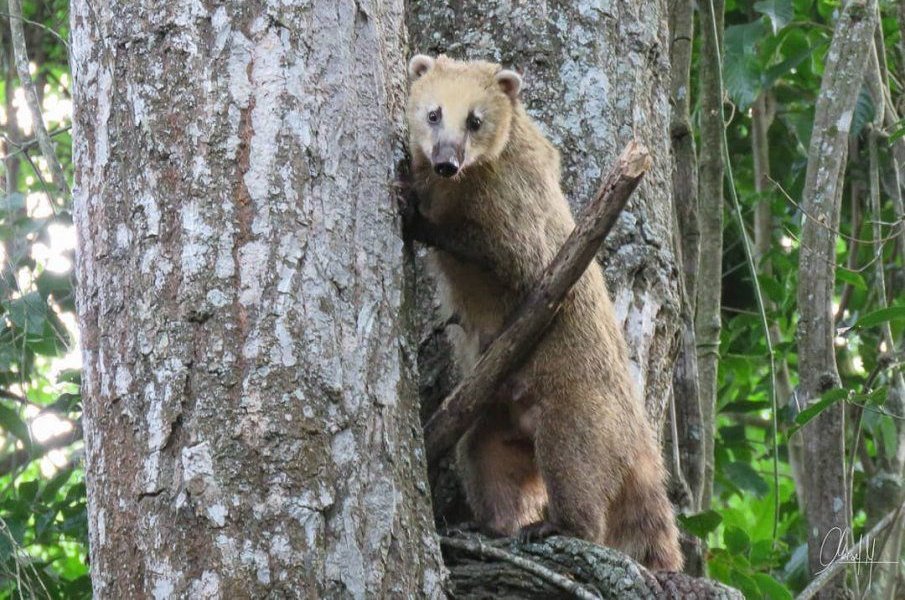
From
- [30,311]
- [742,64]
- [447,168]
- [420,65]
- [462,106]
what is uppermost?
[742,64]

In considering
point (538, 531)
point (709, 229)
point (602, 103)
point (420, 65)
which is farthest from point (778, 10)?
point (538, 531)

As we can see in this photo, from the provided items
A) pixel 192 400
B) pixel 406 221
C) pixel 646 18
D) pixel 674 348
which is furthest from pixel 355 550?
pixel 646 18

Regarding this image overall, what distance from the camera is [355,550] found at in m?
2.83

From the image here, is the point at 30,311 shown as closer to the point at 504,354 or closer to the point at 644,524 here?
the point at 504,354

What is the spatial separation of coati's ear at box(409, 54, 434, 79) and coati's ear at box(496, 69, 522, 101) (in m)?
0.27

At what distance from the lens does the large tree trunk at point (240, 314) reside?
2.77 metres

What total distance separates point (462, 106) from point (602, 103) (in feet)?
2.20

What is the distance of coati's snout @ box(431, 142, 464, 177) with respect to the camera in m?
4.02

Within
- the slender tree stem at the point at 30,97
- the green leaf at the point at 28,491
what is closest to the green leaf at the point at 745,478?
the green leaf at the point at 28,491

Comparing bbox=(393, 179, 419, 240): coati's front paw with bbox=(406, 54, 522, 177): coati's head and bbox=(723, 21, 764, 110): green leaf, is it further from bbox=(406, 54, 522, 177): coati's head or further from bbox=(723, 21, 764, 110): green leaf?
bbox=(723, 21, 764, 110): green leaf

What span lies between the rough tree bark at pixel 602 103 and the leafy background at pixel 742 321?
0.74 m

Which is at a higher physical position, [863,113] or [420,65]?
[863,113]

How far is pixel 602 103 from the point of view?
15.4 feet

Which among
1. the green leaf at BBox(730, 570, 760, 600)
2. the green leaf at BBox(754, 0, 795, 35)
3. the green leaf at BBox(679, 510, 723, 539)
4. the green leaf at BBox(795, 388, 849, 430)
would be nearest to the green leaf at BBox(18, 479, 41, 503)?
the green leaf at BBox(679, 510, 723, 539)
